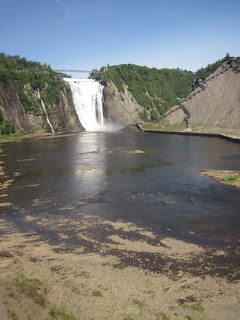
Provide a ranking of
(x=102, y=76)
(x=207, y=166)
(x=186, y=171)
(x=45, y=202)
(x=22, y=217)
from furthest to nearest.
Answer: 1. (x=102, y=76)
2. (x=207, y=166)
3. (x=186, y=171)
4. (x=45, y=202)
5. (x=22, y=217)

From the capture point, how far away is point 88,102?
3228 inches

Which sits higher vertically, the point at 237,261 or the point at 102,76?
the point at 102,76

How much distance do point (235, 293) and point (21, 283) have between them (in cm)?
563

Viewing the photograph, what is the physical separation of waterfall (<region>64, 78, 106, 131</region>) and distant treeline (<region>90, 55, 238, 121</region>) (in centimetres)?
446

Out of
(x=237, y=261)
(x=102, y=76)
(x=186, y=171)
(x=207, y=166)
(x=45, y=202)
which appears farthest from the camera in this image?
(x=102, y=76)

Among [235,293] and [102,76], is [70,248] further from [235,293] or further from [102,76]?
[102,76]

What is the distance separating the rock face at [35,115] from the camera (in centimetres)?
6421

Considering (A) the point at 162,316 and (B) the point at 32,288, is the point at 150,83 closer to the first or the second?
(B) the point at 32,288

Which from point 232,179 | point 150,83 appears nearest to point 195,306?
point 232,179

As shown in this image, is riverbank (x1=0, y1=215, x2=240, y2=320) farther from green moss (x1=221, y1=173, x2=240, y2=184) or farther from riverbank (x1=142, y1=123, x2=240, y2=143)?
riverbank (x1=142, y1=123, x2=240, y2=143)

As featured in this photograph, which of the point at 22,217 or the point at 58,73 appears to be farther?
the point at 58,73

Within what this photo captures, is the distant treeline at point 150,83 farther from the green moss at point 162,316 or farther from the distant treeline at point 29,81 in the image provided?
the green moss at point 162,316

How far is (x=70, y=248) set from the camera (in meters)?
11.6

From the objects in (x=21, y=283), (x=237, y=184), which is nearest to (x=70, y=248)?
(x=21, y=283)
